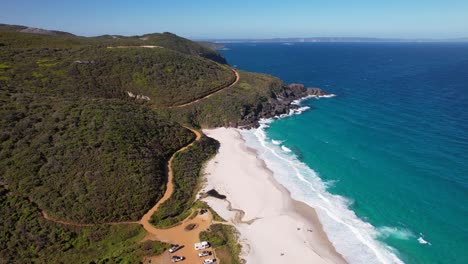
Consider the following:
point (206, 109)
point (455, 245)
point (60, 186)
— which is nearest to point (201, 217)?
point (60, 186)

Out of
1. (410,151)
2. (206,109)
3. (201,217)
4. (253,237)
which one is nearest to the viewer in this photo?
(253,237)

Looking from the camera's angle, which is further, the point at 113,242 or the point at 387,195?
the point at 387,195

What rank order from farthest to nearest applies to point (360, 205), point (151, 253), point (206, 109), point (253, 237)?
point (206, 109), point (360, 205), point (253, 237), point (151, 253)

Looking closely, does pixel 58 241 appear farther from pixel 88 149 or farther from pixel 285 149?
pixel 285 149

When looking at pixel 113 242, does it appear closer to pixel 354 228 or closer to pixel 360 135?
pixel 354 228

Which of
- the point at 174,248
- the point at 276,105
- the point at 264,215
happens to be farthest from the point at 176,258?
the point at 276,105

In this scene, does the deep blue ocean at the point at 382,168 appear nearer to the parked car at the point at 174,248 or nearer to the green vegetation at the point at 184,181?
the green vegetation at the point at 184,181

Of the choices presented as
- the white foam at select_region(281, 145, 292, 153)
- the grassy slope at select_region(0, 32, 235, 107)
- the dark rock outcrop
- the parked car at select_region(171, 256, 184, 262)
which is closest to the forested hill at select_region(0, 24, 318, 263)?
the grassy slope at select_region(0, 32, 235, 107)

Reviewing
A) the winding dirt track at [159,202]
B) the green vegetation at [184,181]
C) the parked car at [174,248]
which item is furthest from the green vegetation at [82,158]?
the parked car at [174,248]
